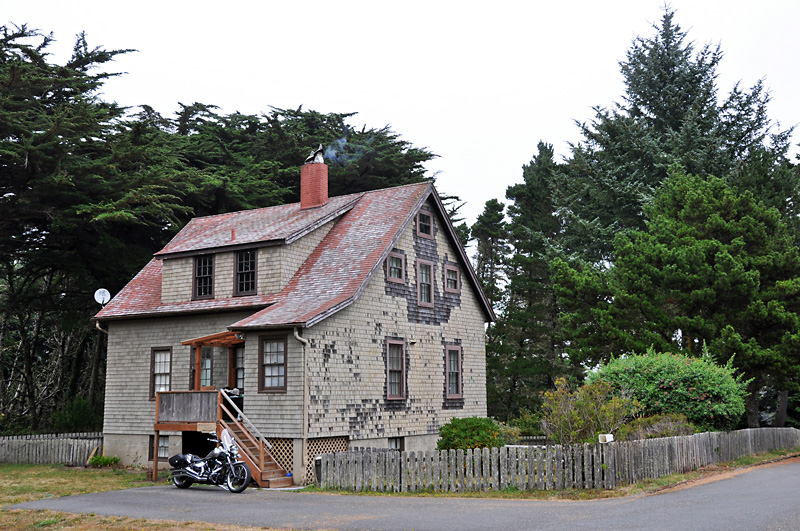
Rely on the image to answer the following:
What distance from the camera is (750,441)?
26.9 meters

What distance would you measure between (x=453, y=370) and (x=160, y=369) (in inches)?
407

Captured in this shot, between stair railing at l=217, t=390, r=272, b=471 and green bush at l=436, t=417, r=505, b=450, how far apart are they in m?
4.96

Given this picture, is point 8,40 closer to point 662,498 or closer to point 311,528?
point 311,528

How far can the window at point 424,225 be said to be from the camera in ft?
92.3

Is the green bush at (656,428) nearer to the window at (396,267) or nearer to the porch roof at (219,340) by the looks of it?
the window at (396,267)

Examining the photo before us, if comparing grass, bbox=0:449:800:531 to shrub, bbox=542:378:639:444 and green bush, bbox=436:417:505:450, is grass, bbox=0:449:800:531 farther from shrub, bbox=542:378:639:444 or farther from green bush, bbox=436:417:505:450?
green bush, bbox=436:417:505:450

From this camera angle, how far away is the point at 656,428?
2270 centimetres

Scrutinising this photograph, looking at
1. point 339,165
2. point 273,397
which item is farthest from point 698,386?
point 339,165

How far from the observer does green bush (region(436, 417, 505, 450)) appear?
72.1 feet

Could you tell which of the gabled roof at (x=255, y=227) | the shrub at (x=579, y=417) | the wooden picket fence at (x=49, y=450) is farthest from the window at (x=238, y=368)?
the shrub at (x=579, y=417)

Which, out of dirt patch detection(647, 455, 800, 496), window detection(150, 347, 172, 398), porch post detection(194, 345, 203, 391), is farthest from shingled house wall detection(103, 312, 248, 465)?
dirt patch detection(647, 455, 800, 496)

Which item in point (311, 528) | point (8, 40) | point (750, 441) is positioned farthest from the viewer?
point (8, 40)

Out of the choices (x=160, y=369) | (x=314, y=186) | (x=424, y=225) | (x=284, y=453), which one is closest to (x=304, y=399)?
(x=284, y=453)

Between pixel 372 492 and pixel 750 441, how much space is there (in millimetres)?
14606
